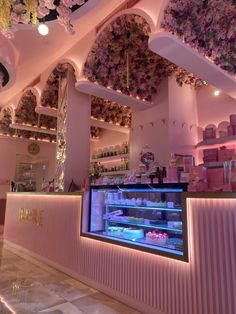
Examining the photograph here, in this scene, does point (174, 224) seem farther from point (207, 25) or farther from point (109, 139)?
point (109, 139)

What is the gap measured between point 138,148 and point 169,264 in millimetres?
3281

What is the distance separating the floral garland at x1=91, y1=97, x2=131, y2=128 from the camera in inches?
258

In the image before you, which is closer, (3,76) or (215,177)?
(215,177)

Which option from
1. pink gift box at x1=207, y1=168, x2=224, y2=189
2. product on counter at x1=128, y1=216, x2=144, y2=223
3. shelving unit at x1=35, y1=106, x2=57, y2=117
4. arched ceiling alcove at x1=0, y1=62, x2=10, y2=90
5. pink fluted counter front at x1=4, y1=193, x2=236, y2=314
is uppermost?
Answer: arched ceiling alcove at x1=0, y1=62, x2=10, y2=90

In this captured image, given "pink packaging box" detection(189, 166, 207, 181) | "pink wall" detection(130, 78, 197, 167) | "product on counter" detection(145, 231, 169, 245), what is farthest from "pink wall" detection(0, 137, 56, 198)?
"pink packaging box" detection(189, 166, 207, 181)

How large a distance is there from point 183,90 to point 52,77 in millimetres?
2888

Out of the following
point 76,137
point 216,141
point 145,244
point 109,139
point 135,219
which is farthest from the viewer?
point 109,139

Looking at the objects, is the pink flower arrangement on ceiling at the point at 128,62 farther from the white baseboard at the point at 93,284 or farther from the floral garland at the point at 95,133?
the floral garland at the point at 95,133

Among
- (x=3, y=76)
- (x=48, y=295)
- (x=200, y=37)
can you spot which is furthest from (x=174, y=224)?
(x=3, y=76)

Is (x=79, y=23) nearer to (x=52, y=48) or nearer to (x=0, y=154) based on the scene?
(x=52, y=48)

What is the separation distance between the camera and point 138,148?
556cm

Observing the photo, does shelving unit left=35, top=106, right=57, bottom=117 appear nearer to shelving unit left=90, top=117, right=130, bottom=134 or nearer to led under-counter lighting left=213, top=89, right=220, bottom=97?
shelving unit left=90, top=117, right=130, bottom=134

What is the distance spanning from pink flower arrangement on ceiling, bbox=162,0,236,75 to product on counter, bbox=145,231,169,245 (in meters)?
2.43

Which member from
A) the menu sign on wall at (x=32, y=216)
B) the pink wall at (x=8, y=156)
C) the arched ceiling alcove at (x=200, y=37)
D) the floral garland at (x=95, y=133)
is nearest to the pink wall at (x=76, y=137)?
the menu sign on wall at (x=32, y=216)
